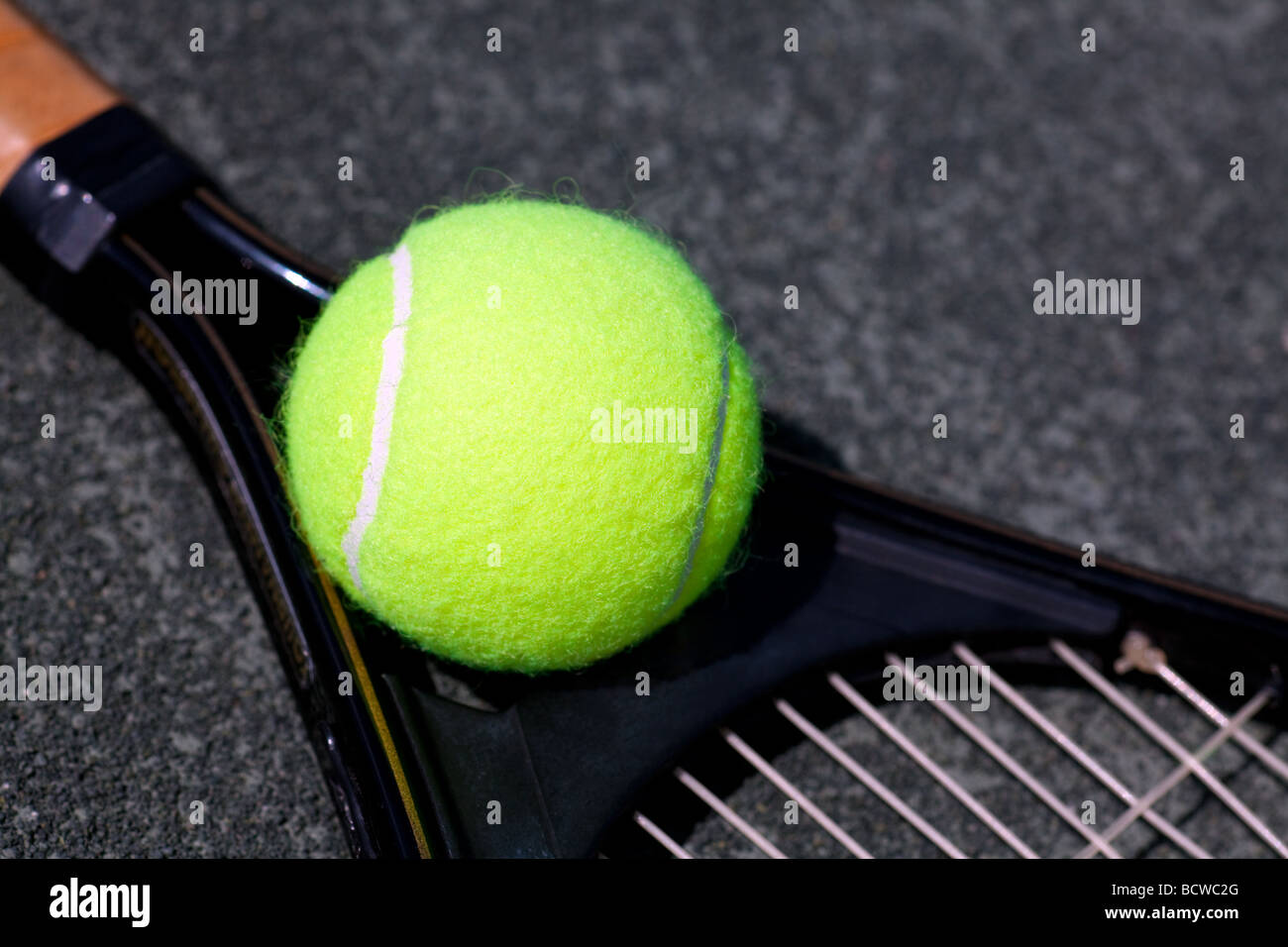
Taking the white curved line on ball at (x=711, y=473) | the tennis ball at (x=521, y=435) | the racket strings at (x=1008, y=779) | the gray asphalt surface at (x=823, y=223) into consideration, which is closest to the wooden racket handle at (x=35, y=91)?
the gray asphalt surface at (x=823, y=223)

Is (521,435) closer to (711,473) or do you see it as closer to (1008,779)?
(711,473)

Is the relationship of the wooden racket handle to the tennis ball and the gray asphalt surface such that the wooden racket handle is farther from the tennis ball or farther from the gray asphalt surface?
the tennis ball

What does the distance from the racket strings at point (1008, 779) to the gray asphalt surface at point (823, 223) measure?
0.23m

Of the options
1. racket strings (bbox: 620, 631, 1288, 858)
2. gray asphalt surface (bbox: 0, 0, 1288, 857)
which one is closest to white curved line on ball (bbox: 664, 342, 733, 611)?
racket strings (bbox: 620, 631, 1288, 858)

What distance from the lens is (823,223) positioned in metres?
1.43

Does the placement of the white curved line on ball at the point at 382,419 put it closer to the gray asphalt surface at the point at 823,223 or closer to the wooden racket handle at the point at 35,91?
the gray asphalt surface at the point at 823,223

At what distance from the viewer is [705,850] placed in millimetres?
1069

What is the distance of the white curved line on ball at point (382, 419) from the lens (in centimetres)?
82

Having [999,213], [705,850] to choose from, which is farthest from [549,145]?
[705,850]

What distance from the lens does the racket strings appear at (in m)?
1.04

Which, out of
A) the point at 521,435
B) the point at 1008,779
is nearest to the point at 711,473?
the point at 521,435

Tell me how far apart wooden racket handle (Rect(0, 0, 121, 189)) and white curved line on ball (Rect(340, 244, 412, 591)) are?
455 mm

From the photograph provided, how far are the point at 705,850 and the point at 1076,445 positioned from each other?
0.66 meters
